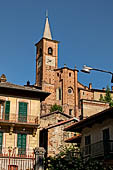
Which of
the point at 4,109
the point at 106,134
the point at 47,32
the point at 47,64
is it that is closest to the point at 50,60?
the point at 47,64

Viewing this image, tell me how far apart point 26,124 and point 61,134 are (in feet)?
15.6

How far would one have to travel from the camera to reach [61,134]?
99.9 ft

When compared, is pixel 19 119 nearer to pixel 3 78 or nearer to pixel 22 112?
pixel 22 112

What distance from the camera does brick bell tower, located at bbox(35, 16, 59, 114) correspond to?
74.9 meters

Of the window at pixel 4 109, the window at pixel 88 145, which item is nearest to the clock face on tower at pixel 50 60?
the window at pixel 4 109

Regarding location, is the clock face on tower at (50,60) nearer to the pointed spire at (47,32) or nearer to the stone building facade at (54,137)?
the pointed spire at (47,32)

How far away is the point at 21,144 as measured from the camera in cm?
2711

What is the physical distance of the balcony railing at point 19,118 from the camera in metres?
27.3

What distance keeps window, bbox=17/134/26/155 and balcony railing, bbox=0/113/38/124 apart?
143cm

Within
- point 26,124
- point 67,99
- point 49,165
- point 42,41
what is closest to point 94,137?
point 49,165

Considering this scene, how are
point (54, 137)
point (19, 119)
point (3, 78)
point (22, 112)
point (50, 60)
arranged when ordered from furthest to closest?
point (50, 60), point (3, 78), point (54, 137), point (22, 112), point (19, 119)

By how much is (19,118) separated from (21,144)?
2.47 metres

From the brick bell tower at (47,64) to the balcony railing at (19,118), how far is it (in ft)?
139

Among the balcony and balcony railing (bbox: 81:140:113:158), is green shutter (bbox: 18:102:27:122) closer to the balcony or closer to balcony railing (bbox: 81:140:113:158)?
the balcony
